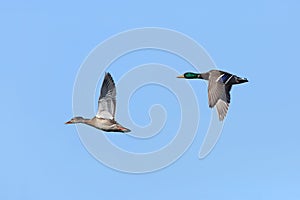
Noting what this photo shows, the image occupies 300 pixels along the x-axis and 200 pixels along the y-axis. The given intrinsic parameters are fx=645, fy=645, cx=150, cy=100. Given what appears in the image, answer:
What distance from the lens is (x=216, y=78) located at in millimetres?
10242

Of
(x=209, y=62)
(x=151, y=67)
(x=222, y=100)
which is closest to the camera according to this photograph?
(x=222, y=100)

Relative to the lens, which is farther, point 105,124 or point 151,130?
point 151,130

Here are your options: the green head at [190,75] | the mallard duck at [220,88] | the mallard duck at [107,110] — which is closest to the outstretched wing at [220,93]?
the mallard duck at [220,88]

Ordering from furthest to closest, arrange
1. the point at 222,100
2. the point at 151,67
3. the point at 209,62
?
the point at 151,67 → the point at 209,62 → the point at 222,100

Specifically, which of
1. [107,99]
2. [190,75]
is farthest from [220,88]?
[107,99]

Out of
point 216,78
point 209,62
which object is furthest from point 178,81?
point 216,78

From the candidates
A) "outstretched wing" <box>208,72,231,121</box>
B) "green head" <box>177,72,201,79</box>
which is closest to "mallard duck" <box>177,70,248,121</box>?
"outstretched wing" <box>208,72,231,121</box>

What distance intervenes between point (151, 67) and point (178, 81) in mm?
842

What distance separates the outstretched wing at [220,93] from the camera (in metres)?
9.87

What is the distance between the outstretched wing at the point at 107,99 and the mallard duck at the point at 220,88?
1.57 metres

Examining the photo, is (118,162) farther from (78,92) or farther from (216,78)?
(216,78)

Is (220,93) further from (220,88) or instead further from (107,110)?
(107,110)

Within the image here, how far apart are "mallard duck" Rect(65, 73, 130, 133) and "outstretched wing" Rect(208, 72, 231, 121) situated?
1.49 m

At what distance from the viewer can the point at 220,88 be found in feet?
33.1
